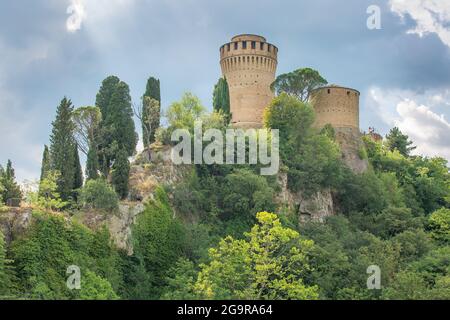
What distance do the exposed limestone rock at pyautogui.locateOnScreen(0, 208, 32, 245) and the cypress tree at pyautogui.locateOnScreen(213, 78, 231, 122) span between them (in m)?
23.2

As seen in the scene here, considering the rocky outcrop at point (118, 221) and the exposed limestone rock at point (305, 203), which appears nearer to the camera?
the rocky outcrop at point (118, 221)

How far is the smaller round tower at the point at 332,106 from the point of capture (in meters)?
52.4

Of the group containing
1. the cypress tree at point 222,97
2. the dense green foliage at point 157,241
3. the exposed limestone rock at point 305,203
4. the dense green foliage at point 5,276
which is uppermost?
the cypress tree at point 222,97

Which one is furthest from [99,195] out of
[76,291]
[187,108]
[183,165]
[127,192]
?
[187,108]

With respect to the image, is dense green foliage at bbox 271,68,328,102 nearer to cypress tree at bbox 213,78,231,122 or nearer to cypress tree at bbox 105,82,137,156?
cypress tree at bbox 213,78,231,122

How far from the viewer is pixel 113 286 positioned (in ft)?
96.7

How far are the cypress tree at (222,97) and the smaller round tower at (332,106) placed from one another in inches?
286

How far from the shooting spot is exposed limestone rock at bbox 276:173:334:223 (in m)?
43.4

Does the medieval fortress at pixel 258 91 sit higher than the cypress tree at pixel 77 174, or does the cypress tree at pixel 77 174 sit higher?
the medieval fortress at pixel 258 91

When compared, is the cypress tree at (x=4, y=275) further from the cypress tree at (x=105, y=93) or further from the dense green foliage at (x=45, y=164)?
the cypress tree at (x=105, y=93)

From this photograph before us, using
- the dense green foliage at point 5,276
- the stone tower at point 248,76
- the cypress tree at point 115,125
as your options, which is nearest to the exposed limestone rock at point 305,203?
the stone tower at point 248,76

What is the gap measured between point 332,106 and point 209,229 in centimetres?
1968

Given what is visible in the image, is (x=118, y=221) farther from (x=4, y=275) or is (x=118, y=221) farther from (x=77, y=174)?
(x=4, y=275)
